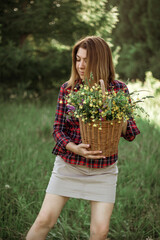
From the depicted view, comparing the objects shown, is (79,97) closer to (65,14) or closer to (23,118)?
(23,118)

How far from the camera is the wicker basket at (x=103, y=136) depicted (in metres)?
1.54

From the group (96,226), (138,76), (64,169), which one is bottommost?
(96,226)

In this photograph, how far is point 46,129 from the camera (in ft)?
13.8

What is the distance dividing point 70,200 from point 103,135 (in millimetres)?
1399

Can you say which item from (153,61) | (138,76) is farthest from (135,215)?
(138,76)

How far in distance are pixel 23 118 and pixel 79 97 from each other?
328 cm

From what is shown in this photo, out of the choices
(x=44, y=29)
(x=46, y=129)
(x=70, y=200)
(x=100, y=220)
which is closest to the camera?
(x=100, y=220)

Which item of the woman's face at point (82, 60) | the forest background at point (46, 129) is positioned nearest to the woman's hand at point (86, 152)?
the woman's face at point (82, 60)

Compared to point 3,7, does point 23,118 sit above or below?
below

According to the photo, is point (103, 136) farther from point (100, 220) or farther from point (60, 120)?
point (100, 220)

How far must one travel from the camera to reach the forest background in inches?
97.7

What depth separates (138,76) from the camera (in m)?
11.6

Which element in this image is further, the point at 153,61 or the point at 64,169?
the point at 153,61

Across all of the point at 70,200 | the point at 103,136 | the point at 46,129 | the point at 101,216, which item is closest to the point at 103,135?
the point at 103,136
